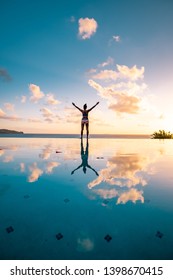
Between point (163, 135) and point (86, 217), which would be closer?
point (86, 217)

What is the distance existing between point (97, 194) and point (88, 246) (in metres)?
1.59

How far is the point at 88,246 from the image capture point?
2.06m

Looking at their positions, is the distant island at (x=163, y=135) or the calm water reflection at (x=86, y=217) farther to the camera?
the distant island at (x=163, y=135)

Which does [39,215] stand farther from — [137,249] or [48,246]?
[137,249]

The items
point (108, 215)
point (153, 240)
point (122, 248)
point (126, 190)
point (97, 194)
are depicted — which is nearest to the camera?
point (122, 248)

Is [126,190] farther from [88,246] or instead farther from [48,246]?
[48,246]

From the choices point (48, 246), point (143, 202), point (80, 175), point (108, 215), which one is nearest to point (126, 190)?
point (143, 202)

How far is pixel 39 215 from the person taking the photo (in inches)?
Answer: 110

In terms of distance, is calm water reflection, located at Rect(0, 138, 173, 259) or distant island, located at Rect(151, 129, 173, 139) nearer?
calm water reflection, located at Rect(0, 138, 173, 259)
